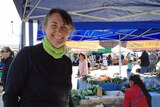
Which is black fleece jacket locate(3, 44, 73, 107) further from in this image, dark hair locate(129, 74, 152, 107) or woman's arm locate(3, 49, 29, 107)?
dark hair locate(129, 74, 152, 107)

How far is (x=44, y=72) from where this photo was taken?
5.58ft

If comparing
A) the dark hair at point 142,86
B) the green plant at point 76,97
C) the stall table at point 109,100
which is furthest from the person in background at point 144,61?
the dark hair at point 142,86

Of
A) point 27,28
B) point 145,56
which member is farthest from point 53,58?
point 145,56

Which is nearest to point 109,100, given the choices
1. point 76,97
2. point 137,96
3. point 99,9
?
point 76,97

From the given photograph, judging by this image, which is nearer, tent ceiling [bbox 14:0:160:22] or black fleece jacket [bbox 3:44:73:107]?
black fleece jacket [bbox 3:44:73:107]

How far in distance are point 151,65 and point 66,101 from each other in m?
12.5

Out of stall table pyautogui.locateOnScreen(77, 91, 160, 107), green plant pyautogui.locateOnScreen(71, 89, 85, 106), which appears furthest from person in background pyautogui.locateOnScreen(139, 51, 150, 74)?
green plant pyautogui.locateOnScreen(71, 89, 85, 106)

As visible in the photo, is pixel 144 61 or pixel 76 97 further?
pixel 144 61

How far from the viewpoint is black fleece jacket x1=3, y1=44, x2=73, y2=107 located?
1.64 meters

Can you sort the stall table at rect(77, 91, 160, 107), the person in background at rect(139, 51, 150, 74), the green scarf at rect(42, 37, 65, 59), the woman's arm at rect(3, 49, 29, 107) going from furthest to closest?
the person in background at rect(139, 51, 150, 74) < the stall table at rect(77, 91, 160, 107) < the green scarf at rect(42, 37, 65, 59) < the woman's arm at rect(3, 49, 29, 107)

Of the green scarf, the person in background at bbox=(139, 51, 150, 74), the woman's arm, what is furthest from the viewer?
the person in background at bbox=(139, 51, 150, 74)

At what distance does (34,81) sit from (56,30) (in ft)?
1.07

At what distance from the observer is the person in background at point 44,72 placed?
1640 mm

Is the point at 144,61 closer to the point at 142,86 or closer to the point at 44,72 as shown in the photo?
the point at 142,86
